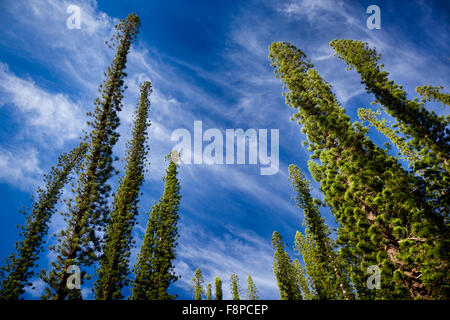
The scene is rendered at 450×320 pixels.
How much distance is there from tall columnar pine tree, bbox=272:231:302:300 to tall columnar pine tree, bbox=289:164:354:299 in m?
6.15

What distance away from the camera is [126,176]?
18.0 meters

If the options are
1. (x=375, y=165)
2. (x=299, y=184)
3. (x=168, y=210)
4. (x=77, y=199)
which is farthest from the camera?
(x=299, y=184)

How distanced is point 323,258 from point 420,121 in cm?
1395

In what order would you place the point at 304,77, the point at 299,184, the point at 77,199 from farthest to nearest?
the point at 299,184, the point at 304,77, the point at 77,199

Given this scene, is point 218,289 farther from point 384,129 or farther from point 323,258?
point 384,129

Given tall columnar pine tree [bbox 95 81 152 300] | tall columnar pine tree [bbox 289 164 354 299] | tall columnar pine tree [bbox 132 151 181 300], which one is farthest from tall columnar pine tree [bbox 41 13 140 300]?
tall columnar pine tree [bbox 289 164 354 299]

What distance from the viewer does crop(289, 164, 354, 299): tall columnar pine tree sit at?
18.0 meters

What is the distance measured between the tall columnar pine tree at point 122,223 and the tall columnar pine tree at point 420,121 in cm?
1778

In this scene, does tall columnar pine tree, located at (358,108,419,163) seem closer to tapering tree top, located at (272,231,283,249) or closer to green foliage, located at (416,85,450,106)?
green foliage, located at (416,85,450,106)

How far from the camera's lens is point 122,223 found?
15.5 m

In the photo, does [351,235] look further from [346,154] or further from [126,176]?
[126,176]

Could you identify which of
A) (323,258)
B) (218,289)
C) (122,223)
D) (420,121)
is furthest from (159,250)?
(218,289)
